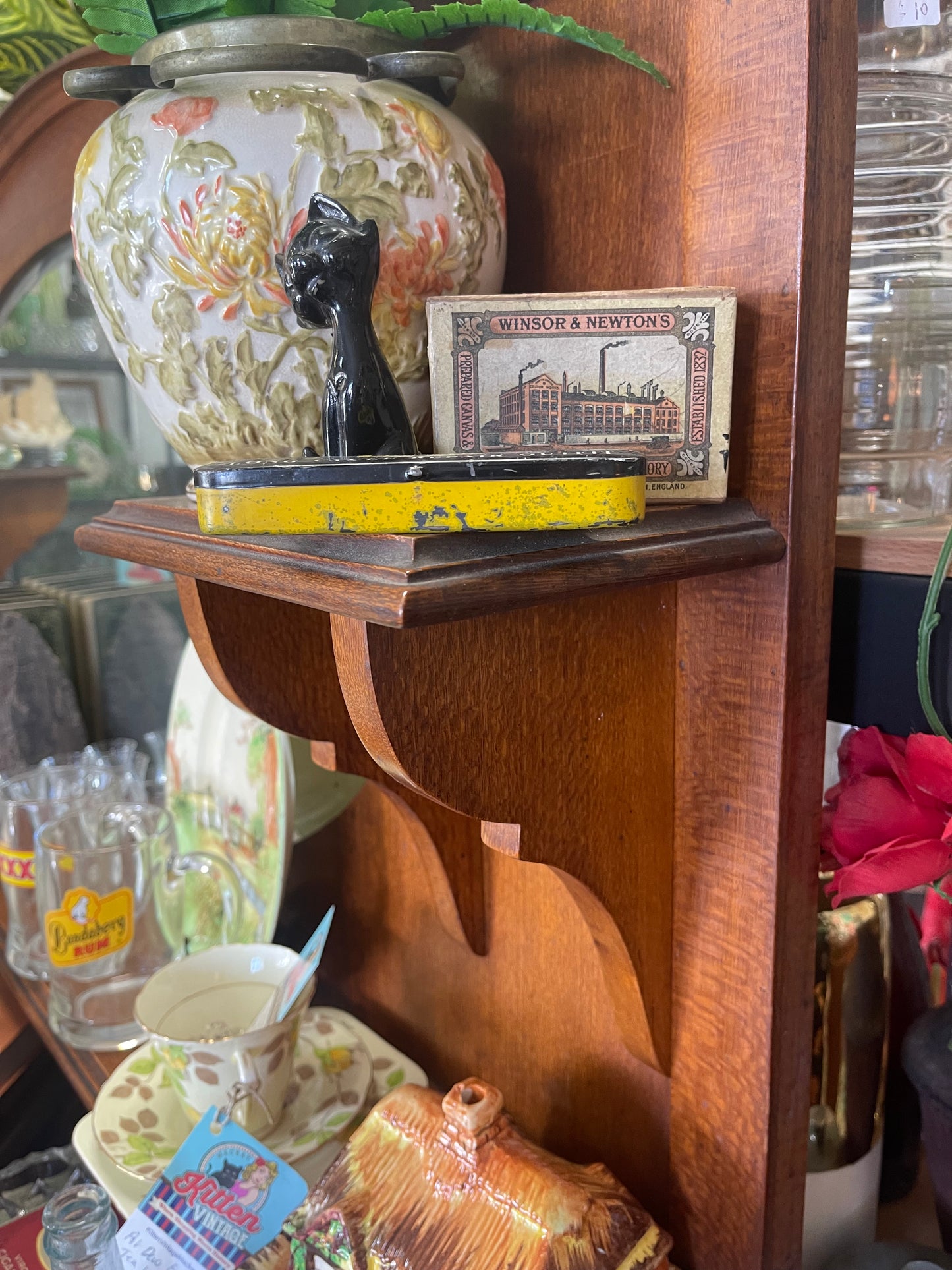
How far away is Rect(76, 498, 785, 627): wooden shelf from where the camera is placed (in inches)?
10.8

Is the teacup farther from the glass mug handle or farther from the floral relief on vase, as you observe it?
the floral relief on vase

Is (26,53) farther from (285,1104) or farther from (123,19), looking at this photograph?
(285,1104)

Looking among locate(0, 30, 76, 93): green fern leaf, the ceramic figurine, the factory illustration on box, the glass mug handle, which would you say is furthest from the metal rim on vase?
the glass mug handle

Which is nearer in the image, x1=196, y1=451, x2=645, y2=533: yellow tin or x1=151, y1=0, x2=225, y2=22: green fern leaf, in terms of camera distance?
x1=196, y1=451, x2=645, y2=533: yellow tin

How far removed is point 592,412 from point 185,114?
0.19m

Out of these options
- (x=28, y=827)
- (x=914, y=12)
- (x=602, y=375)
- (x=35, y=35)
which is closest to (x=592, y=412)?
(x=602, y=375)

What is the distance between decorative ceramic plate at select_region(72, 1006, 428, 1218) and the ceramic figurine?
2.9 inches

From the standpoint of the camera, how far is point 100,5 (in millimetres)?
409

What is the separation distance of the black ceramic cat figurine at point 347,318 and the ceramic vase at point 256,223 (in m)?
0.03

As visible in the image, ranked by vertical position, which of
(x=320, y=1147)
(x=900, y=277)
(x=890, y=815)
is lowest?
(x=320, y=1147)

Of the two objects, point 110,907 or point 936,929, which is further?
point 110,907

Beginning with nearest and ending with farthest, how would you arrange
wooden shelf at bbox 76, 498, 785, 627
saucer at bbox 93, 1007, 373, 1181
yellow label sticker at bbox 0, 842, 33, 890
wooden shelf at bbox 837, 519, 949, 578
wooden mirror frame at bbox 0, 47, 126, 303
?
1. wooden shelf at bbox 76, 498, 785, 627
2. wooden shelf at bbox 837, 519, 949, 578
3. saucer at bbox 93, 1007, 373, 1181
4. wooden mirror frame at bbox 0, 47, 126, 303
5. yellow label sticker at bbox 0, 842, 33, 890

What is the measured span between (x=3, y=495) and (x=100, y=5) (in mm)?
638

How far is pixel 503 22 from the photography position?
0.37 m
